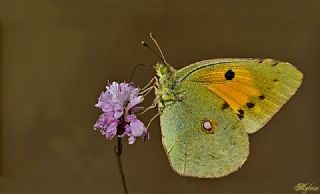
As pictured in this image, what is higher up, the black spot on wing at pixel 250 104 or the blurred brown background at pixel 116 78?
the blurred brown background at pixel 116 78

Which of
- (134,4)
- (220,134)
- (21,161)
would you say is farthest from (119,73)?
(220,134)

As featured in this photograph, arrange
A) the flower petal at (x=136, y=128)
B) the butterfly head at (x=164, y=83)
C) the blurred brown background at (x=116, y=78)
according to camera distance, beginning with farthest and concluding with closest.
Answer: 1. the blurred brown background at (x=116, y=78)
2. the butterfly head at (x=164, y=83)
3. the flower petal at (x=136, y=128)

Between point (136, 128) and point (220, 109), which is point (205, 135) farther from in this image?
point (136, 128)

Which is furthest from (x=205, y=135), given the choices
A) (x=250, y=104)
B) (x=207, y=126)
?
(x=250, y=104)

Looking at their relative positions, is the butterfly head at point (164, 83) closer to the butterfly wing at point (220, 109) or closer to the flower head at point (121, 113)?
the butterfly wing at point (220, 109)

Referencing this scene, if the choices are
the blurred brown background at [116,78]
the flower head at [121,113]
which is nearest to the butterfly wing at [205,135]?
the flower head at [121,113]

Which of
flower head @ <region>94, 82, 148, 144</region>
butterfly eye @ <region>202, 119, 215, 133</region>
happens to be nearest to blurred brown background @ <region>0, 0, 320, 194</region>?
butterfly eye @ <region>202, 119, 215, 133</region>

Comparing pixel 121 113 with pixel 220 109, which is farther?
pixel 220 109
